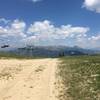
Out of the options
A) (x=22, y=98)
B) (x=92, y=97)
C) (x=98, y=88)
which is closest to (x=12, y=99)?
(x=22, y=98)

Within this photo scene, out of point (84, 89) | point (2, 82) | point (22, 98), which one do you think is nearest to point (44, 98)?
point (22, 98)

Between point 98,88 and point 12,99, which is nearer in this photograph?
point 12,99

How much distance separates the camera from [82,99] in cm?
2169

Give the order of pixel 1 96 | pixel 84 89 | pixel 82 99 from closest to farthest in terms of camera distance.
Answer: pixel 82 99 < pixel 1 96 < pixel 84 89

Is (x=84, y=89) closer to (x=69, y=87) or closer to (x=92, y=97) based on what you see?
(x=69, y=87)

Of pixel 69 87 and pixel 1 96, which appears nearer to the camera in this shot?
pixel 1 96

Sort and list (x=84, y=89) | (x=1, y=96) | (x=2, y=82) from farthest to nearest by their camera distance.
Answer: (x=2, y=82) → (x=84, y=89) → (x=1, y=96)

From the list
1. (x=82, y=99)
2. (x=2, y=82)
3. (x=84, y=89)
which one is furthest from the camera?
(x=2, y=82)

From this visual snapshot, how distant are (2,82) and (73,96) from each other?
11.0 m

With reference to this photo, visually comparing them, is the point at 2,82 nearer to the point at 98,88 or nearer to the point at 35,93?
the point at 35,93

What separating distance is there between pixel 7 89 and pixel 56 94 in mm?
5257

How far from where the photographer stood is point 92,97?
73.6ft

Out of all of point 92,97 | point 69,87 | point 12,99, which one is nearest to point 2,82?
point 69,87

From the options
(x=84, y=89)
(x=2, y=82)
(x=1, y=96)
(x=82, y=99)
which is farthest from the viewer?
(x=2, y=82)
